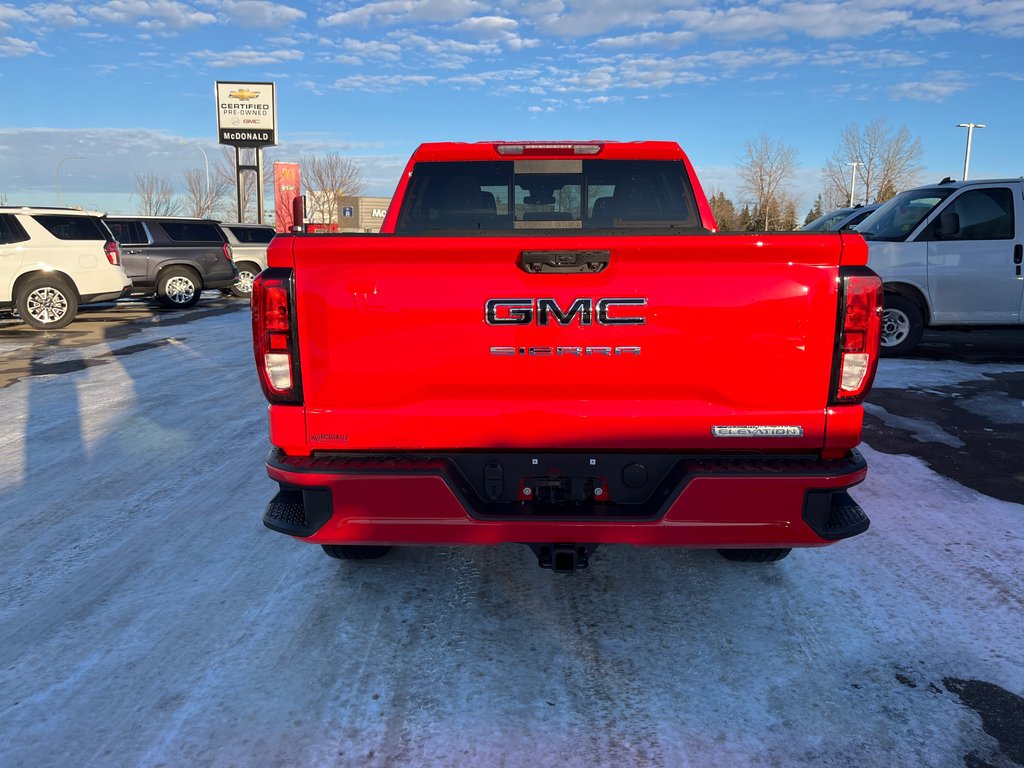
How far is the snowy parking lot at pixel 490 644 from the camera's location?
7.86 feet

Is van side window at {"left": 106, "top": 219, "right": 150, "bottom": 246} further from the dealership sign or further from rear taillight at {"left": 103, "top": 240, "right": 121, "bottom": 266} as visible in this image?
the dealership sign

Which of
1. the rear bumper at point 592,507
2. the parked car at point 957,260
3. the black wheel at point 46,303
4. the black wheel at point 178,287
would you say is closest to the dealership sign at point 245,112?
the black wheel at point 178,287

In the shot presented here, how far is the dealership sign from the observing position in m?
34.8

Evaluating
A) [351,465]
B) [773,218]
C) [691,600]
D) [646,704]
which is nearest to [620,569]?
[691,600]

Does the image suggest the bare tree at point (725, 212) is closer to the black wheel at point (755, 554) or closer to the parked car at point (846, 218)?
the parked car at point (846, 218)

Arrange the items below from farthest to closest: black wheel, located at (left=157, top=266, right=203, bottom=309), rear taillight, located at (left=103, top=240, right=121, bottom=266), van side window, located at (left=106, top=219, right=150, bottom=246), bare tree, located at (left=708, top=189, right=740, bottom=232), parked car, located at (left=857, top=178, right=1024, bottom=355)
A: bare tree, located at (left=708, top=189, right=740, bottom=232), black wheel, located at (left=157, top=266, right=203, bottom=309), van side window, located at (left=106, top=219, right=150, bottom=246), rear taillight, located at (left=103, top=240, right=121, bottom=266), parked car, located at (left=857, top=178, right=1024, bottom=355)

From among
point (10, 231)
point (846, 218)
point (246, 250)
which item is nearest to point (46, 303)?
point (10, 231)

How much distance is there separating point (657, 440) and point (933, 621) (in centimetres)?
154

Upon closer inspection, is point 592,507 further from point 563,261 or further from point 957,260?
point 957,260

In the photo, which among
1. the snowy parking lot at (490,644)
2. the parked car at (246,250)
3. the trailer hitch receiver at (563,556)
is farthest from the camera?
the parked car at (246,250)

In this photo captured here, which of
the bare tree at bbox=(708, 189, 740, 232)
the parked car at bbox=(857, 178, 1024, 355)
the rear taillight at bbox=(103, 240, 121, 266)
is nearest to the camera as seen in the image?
the parked car at bbox=(857, 178, 1024, 355)

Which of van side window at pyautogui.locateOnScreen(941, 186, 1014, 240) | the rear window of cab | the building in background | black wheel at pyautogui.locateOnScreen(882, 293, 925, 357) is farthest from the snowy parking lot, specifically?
the building in background

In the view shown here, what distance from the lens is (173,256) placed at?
16703 millimetres

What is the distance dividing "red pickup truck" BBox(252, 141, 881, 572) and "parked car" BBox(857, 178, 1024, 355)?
23.9 ft
